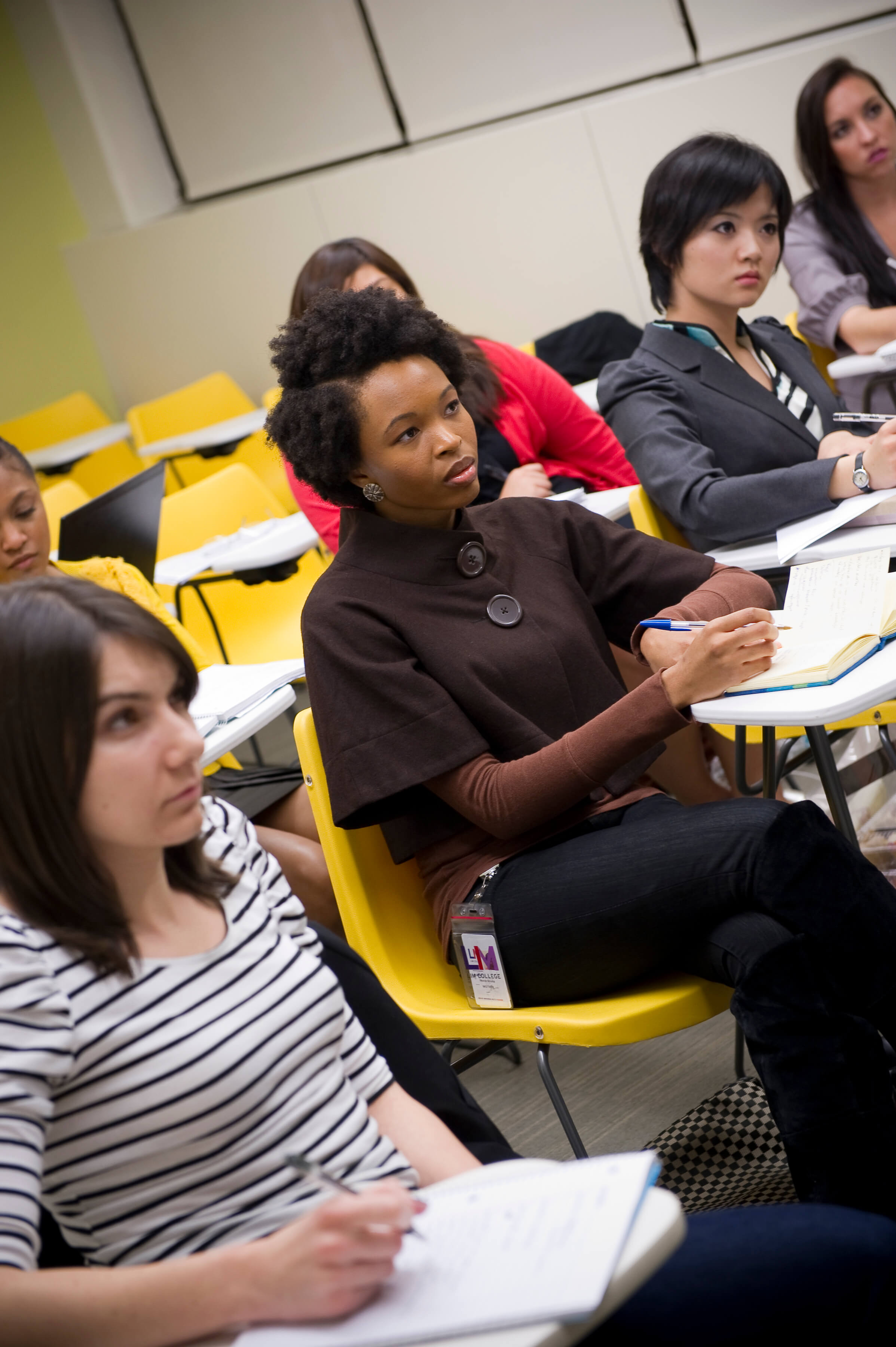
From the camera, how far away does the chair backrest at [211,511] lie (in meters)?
3.80

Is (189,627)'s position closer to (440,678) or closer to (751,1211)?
(440,678)

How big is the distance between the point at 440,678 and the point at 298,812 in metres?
0.81

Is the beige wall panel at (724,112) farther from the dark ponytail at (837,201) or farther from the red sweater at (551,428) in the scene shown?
the red sweater at (551,428)

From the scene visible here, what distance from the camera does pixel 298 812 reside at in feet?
7.79

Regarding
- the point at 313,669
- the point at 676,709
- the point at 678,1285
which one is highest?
the point at 313,669

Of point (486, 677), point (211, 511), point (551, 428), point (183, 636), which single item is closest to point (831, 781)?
point (486, 677)

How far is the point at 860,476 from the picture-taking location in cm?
228

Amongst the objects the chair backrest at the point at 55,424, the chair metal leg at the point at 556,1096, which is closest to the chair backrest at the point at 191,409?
the chair backrest at the point at 55,424

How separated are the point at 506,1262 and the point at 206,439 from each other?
17.2 ft

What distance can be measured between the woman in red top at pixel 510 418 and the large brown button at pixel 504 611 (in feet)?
3.73

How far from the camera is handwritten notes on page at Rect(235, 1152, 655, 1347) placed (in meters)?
0.80

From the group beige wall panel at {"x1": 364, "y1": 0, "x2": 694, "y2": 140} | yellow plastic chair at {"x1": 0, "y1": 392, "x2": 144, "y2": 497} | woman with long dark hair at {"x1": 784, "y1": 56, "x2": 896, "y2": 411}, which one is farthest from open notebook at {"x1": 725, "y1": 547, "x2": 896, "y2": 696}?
yellow plastic chair at {"x1": 0, "y1": 392, "x2": 144, "y2": 497}

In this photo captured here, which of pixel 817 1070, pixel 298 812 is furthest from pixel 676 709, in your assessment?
pixel 298 812

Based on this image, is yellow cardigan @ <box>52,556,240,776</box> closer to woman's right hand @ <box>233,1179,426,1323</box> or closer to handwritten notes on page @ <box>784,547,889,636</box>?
handwritten notes on page @ <box>784,547,889,636</box>
